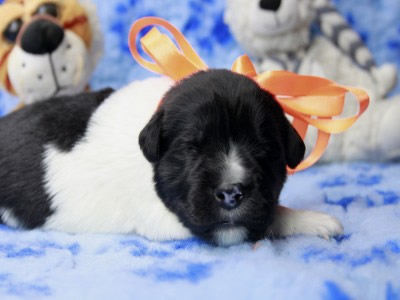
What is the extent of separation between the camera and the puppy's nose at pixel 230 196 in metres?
1.84

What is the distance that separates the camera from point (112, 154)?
7.76 ft

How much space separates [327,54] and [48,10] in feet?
6.02

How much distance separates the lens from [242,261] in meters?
1.87

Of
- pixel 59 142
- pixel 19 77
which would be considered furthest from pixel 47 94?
pixel 59 142

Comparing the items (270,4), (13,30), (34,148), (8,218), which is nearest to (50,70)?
(13,30)

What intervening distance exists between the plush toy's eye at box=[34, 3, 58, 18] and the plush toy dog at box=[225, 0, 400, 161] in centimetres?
116

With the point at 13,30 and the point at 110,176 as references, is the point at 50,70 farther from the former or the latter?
the point at 110,176

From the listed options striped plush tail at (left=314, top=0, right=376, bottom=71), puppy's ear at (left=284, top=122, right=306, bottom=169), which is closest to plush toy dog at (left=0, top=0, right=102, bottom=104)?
striped plush tail at (left=314, top=0, right=376, bottom=71)

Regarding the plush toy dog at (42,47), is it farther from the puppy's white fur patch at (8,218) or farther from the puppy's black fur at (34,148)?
the puppy's white fur patch at (8,218)

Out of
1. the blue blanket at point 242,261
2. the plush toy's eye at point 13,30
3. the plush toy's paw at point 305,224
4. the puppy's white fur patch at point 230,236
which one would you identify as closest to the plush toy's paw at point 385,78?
the blue blanket at point 242,261

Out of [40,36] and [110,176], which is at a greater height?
[40,36]

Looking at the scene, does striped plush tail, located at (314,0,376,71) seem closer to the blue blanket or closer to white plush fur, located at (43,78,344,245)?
the blue blanket

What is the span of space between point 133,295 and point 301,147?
2.83 ft

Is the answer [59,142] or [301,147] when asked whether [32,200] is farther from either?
[301,147]
